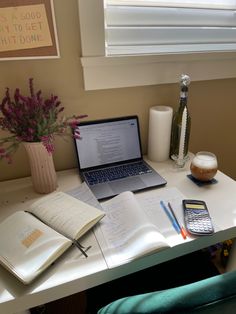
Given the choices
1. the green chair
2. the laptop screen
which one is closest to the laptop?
the laptop screen

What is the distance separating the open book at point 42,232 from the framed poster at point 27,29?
0.47 metres

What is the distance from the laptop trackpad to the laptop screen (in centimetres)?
12

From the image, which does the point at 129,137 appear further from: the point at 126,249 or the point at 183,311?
the point at 183,311

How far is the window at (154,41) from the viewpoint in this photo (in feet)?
2.80

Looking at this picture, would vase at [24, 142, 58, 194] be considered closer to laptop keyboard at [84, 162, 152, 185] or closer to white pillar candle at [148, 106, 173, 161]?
laptop keyboard at [84, 162, 152, 185]

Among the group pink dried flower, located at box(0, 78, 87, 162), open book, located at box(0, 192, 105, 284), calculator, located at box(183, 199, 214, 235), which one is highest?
pink dried flower, located at box(0, 78, 87, 162)

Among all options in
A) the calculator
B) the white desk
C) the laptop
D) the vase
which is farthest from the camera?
the laptop

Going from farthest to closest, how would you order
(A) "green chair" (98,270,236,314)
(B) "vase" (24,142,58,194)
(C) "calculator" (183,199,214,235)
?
1. (B) "vase" (24,142,58,194)
2. (C) "calculator" (183,199,214,235)
3. (A) "green chair" (98,270,236,314)

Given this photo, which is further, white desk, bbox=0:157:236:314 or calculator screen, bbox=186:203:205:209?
calculator screen, bbox=186:203:205:209

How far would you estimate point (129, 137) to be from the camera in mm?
992

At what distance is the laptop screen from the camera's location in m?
0.93

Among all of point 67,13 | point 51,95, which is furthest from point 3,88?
point 67,13

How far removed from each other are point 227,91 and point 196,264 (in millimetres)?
786

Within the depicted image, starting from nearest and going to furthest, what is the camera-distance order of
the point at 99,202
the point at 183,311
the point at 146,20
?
the point at 183,311, the point at 99,202, the point at 146,20
